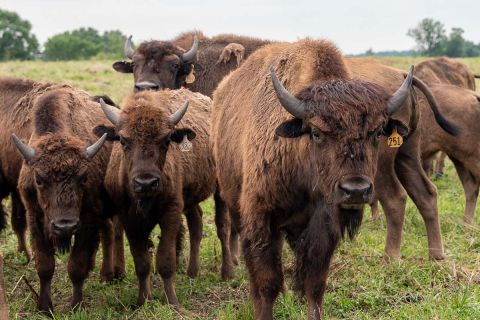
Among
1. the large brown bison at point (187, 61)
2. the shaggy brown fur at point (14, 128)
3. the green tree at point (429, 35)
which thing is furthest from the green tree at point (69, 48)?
the shaggy brown fur at point (14, 128)

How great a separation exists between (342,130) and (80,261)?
122 inches

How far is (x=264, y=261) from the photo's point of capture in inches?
193

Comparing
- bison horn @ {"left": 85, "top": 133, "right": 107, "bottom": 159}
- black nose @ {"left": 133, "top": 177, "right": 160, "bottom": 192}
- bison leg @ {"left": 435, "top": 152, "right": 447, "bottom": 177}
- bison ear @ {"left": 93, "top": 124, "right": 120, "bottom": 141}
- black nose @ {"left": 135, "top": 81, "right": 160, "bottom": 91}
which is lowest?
bison leg @ {"left": 435, "top": 152, "right": 447, "bottom": 177}

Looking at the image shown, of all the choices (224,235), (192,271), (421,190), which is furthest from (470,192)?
(192,271)

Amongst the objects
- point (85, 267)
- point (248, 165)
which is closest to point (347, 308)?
point (248, 165)

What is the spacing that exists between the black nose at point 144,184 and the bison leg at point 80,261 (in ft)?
2.88

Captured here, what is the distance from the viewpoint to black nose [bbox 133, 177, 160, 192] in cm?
563

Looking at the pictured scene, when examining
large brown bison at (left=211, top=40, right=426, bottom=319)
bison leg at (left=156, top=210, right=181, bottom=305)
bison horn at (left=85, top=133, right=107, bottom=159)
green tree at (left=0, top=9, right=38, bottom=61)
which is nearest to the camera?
large brown bison at (left=211, top=40, right=426, bottom=319)

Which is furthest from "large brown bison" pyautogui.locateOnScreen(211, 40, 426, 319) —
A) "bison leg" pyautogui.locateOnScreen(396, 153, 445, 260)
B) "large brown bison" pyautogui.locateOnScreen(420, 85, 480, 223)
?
"large brown bison" pyautogui.locateOnScreen(420, 85, 480, 223)

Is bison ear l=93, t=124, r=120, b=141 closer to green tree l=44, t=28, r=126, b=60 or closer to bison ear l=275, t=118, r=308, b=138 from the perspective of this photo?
bison ear l=275, t=118, r=308, b=138

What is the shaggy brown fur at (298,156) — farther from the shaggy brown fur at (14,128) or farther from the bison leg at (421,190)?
the shaggy brown fur at (14,128)

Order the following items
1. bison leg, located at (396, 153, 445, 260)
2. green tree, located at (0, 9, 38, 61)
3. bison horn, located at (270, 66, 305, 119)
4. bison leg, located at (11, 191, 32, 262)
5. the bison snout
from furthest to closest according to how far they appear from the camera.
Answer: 1. green tree, located at (0, 9, 38, 61)
2. bison leg, located at (11, 191, 32, 262)
3. bison leg, located at (396, 153, 445, 260)
4. bison horn, located at (270, 66, 305, 119)
5. the bison snout

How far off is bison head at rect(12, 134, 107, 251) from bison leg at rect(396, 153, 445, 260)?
3319 mm

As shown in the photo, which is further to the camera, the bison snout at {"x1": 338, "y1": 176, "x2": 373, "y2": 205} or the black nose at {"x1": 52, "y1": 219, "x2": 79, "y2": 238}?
the black nose at {"x1": 52, "y1": 219, "x2": 79, "y2": 238}
